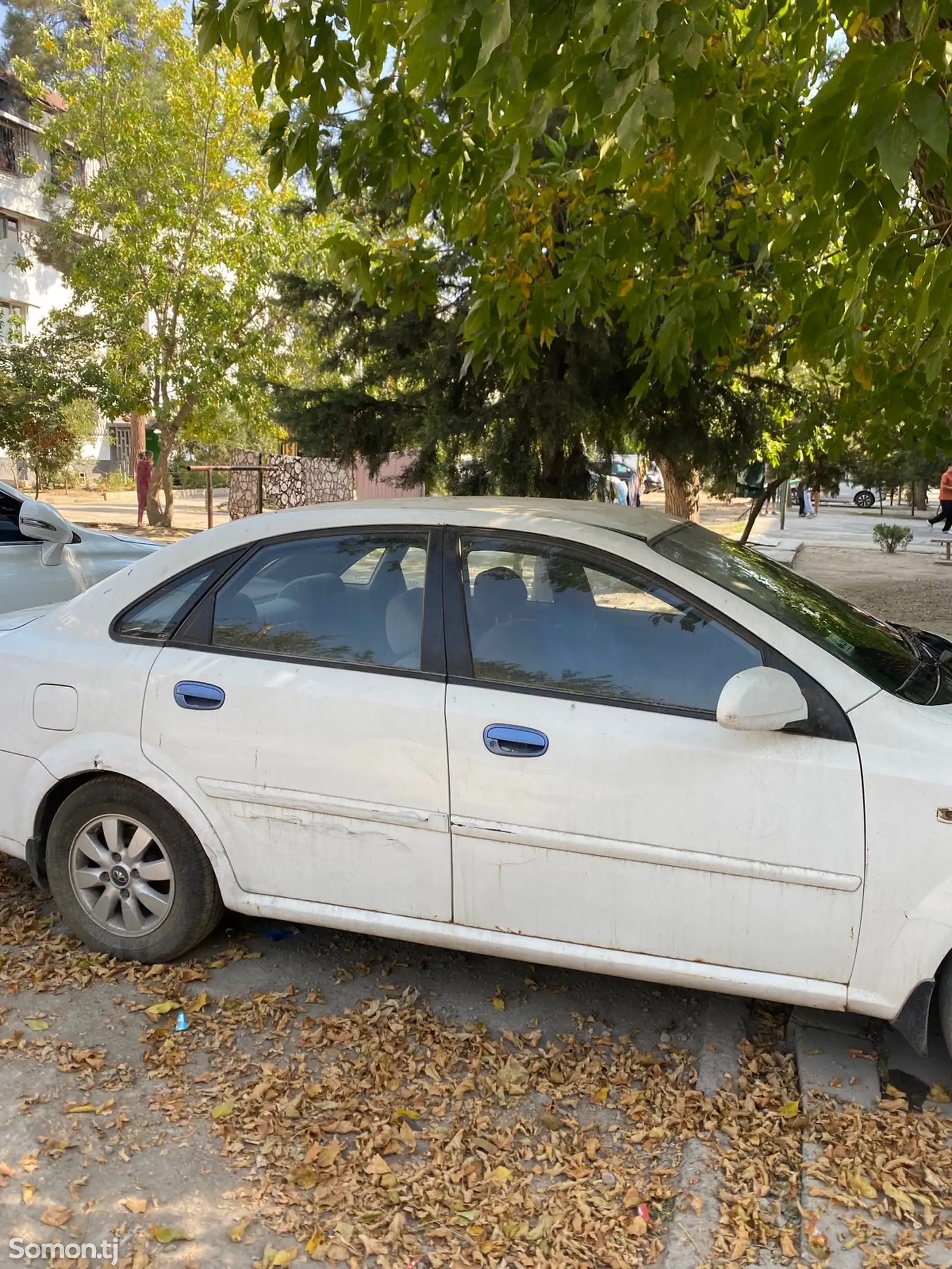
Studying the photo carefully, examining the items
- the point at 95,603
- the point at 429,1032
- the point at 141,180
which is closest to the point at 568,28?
the point at 95,603

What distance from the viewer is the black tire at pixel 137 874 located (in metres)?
3.72

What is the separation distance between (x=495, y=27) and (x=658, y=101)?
1.60 feet

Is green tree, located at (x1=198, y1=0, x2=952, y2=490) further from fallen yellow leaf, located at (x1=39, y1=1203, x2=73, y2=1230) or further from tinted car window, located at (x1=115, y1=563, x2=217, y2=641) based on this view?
fallen yellow leaf, located at (x1=39, y1=1203, x2=73, y2=1230)

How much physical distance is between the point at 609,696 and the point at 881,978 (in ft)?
3.63

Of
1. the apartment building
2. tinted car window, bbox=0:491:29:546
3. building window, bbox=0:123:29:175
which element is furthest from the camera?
building window, bbox=0:123:29:175

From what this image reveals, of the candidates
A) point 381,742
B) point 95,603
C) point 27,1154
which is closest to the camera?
point 27,1154

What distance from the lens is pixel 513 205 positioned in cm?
593

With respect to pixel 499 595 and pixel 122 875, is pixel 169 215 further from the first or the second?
pixel 499 595

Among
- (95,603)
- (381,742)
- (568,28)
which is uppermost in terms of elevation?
(568,28)

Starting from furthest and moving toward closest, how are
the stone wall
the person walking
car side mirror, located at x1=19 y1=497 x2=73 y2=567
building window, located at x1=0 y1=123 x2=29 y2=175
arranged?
building window, located at x1=0 y1=123 x2=29 y2=175 < the stone wall < the person walking < car side mirror, located at x1=19 y1=497 x2=73 y2=567

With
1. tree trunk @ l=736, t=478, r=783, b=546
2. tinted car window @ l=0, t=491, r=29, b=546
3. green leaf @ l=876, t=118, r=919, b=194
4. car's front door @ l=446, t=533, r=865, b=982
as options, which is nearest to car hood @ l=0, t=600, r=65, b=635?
car's front door @ l=446, t=533, r=865, b=982

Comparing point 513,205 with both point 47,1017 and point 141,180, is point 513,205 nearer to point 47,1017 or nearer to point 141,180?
point 47,1017

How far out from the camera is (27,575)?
20.5 feet

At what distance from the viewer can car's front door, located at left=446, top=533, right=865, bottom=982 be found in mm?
3039
